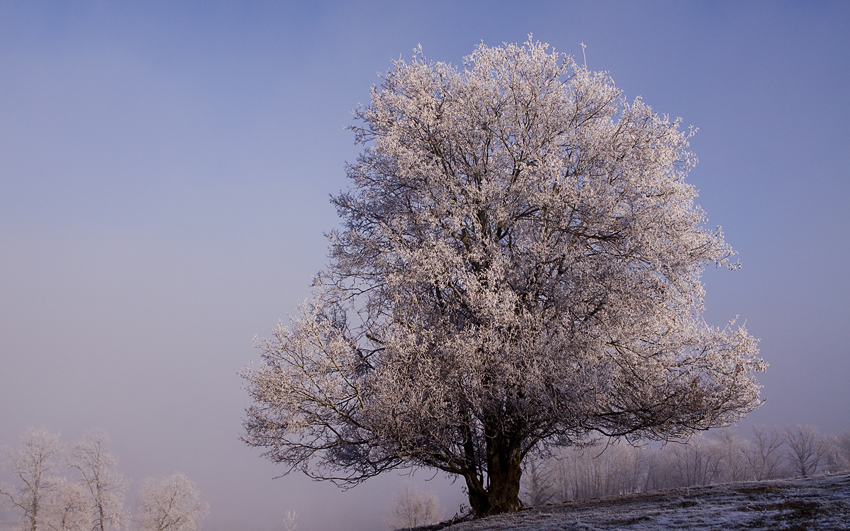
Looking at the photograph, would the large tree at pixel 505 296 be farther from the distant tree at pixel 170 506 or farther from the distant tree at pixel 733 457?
the distant tree at pixel 733 457

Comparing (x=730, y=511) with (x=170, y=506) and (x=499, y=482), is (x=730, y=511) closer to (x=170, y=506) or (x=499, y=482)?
(x=499, y=482)

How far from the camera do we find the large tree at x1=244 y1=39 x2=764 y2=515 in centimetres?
1184

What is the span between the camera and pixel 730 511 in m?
8.02

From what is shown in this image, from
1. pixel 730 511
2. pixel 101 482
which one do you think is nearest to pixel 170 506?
pixel 101 482

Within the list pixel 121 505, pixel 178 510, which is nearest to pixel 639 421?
pixel 121 505

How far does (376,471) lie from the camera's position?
13.4 metres

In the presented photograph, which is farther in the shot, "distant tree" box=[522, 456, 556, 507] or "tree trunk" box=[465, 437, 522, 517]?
"distant tree" box=[522, 456, 556, 507]

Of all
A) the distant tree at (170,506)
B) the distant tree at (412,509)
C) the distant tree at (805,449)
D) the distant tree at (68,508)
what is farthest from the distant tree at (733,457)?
the distant tree at (68,508)

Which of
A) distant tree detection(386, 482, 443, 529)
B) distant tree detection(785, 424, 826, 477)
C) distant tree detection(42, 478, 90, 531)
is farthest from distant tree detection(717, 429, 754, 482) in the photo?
distant tree detection(42, 478, 90, 531)

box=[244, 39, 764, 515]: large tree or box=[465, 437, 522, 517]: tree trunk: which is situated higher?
box=[244, 39, 764, 515]: large tree

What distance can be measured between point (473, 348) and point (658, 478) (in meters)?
53.1

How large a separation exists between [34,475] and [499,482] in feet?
106

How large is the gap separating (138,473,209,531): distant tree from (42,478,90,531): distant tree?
4.59m

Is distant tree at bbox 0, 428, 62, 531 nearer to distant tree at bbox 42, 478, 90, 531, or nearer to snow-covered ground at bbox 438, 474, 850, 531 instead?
distant tree at bbox 42, 478, 90, 531
